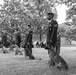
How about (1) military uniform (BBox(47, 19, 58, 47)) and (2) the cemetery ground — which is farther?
(1) military uniform (BBox(47, 19, 58, 47))

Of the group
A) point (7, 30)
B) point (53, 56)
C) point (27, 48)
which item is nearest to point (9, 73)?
point (53, 56)

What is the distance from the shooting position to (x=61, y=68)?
24.9 feet

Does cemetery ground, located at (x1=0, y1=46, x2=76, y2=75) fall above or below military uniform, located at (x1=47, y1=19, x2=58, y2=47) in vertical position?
below

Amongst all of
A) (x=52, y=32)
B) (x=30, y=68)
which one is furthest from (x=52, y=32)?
(x=30, y=68)

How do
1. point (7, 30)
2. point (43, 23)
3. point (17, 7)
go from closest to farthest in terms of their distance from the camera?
point (7, 30) → point (17, 7) → point (43, 23)

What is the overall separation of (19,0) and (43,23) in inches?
605

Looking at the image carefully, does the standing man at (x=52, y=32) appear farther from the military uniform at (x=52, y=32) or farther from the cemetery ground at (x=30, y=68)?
the cemetery ground at (x=30, y=68)

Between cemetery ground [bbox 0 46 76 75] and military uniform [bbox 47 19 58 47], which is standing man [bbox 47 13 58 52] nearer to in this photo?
military uniform [bbox 47 19 58 47]

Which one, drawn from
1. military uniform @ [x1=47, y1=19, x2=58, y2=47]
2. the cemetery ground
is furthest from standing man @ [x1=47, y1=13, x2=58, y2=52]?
the cemetery ground

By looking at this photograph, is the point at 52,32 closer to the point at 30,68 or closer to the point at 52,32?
the point at 52,32

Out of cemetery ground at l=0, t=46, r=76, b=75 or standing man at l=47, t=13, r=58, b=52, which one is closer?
cemetery ground at l=0, t=46, r=76, b=75

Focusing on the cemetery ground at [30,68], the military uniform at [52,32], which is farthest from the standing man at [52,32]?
the cemetery ground at [30,68]

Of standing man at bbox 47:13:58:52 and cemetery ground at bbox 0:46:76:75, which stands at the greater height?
standing man at bbox 47:13:58:52

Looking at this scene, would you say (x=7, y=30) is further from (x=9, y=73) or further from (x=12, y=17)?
(x=9, y=73)
